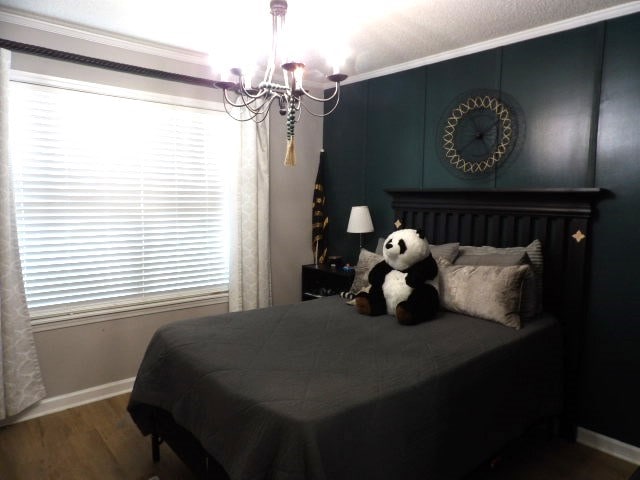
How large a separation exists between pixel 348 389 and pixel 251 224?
7.44 ft

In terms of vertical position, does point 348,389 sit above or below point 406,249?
below

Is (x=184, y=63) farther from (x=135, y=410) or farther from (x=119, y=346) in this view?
(x=135, y=410)

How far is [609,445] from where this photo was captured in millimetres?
2521

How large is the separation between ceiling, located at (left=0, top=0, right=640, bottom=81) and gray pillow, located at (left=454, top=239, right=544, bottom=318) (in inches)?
52.7

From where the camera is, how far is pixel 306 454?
134 cm

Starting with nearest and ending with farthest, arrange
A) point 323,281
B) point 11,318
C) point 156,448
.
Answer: point 156,448 < point 11,318 < point 323,281

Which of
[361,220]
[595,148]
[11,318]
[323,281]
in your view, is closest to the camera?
[595,148]

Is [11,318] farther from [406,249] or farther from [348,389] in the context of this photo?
[406,249]

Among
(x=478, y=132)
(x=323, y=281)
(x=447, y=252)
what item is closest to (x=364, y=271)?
(x=447, y=252)

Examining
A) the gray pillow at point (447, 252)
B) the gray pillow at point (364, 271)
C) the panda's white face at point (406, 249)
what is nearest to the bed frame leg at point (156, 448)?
the gray pillow at point (364, 271)

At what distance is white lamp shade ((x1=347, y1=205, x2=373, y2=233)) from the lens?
11.8 feet

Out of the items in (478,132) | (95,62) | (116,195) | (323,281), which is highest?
(95,62)

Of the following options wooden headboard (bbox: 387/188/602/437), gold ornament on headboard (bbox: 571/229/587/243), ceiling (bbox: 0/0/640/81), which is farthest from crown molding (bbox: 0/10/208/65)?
gold ornament on headboard (bbox: 571/229/587/243)

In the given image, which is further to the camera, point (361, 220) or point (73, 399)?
point (361, 220)
